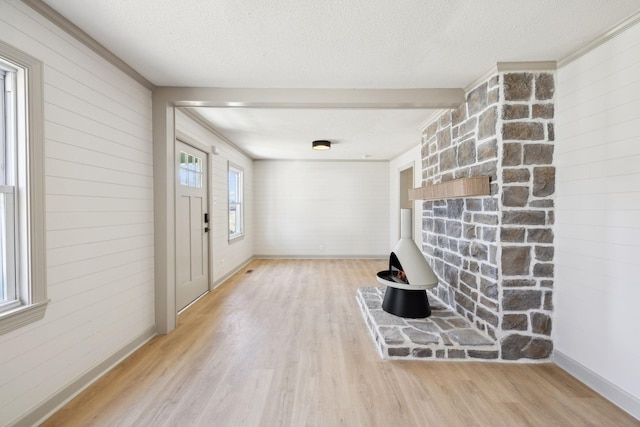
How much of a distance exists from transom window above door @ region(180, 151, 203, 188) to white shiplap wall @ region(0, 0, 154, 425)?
0.83 metres

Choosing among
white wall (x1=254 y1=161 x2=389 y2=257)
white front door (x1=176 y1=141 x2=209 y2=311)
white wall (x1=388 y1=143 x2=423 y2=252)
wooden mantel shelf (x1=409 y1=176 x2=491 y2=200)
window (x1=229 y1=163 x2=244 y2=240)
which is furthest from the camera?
white wall (x1=254 y1=161 x2=389 y2=257)

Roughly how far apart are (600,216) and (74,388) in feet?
12.3

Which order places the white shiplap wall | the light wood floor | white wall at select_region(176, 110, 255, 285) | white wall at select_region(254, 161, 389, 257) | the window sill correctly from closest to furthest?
the window sill < the white shiplap wall < the light wood floor < white wall at select_region(176, 110, 255, 285) < white wall at select_region(254, 161, 389, 257)

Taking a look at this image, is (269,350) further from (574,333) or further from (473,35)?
(473,35)

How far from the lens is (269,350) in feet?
8.30

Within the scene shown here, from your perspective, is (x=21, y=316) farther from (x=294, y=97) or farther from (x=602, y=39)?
(x=602, y=39)

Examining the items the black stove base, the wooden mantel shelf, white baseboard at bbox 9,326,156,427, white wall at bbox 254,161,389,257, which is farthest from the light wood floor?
white wall at bbox 254,161,389,257

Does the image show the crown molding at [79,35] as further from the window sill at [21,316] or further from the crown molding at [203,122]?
the window sill at [21,316]

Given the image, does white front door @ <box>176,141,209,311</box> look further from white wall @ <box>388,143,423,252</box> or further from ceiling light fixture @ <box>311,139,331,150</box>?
white wall @ <box>388,143,423,252</box>

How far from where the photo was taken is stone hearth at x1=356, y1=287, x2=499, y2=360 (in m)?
2.38

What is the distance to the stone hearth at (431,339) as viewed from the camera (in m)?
2.38

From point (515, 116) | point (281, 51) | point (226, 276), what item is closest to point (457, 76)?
point (515, 116)

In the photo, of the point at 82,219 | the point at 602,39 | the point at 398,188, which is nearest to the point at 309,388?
the point at 82,219

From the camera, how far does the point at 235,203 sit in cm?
575
